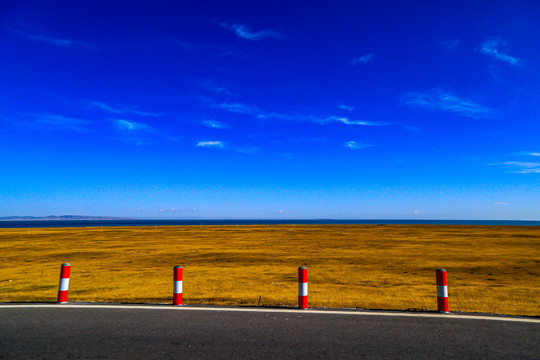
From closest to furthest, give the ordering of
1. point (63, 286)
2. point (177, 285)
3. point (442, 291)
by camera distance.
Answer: point (442, 291)
point (177, 285)
point (63, 286)

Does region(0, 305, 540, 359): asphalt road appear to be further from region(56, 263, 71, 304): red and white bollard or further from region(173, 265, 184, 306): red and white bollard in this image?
region(56, 263, 71, 304): red and white bollard

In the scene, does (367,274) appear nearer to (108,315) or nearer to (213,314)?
(213,314)

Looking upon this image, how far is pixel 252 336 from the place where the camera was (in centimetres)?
520

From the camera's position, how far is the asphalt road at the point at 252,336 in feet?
14.8

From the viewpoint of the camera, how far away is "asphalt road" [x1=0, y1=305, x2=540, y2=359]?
4520 millimetres

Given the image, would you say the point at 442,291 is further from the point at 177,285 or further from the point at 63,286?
the point at 63,286

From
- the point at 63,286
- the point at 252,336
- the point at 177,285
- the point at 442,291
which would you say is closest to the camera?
the point at 252,336

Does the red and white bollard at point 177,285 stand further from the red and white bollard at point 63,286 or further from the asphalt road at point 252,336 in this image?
the red and white bollard at point 63,286

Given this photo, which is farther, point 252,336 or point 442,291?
point 442,291

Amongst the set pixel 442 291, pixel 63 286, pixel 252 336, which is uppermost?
pixel 442 291

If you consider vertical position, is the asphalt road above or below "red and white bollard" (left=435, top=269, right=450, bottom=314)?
below

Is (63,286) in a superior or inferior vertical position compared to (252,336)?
superior

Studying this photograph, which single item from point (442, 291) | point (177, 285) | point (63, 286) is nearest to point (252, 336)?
point (177, 285)

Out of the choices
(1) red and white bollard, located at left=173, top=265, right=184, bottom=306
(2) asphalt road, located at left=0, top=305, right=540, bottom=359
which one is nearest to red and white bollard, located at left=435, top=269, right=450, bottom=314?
(2) asphalt road, located at left=0, top=305, right=540, bottom=359
